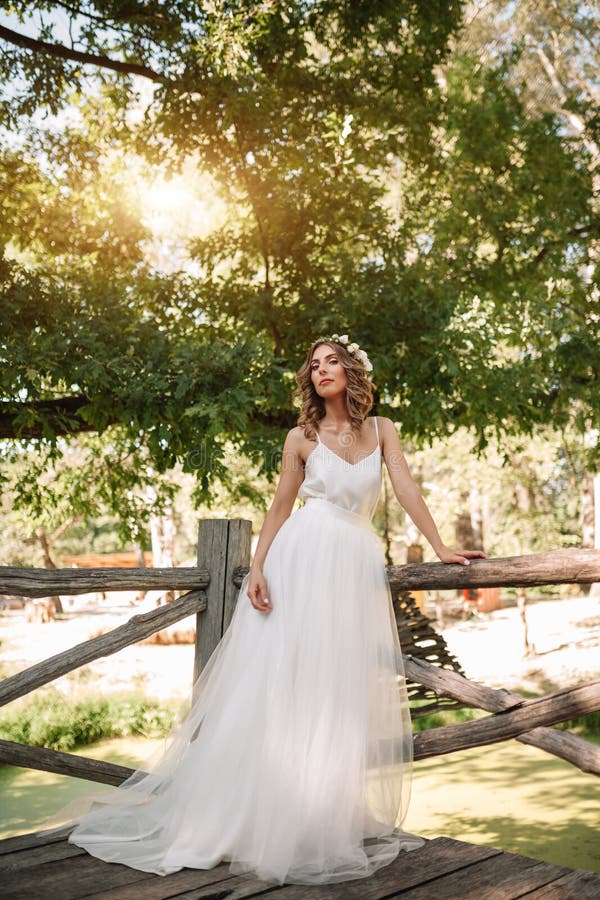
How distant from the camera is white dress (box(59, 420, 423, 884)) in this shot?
110 inches

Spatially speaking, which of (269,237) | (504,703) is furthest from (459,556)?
(269,237)

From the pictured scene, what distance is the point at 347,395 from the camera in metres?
3.72

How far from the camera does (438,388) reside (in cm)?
762

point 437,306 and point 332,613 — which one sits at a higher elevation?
point 437,306

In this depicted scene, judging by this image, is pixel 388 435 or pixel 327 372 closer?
pixel 388 435

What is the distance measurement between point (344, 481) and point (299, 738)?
3.49 ft

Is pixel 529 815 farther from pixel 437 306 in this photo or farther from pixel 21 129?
pixel 21 129

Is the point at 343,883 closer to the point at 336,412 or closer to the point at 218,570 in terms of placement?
the point at 218,570

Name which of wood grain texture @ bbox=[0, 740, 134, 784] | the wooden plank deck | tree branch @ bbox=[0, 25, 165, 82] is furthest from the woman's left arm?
tree branch @ bbox=[0, 25, 165, 82]

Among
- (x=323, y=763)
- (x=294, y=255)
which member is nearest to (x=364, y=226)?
(x=294, y=255)

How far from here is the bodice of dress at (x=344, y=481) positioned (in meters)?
3.46

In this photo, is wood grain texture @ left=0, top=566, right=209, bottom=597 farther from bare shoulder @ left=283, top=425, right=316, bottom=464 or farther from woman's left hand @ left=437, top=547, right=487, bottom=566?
woman's left hand @ left=437, top=547, right=487, bottom=566

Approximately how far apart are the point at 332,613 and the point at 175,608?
3.05ft

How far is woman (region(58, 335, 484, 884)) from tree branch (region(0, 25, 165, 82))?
6.06 metres
